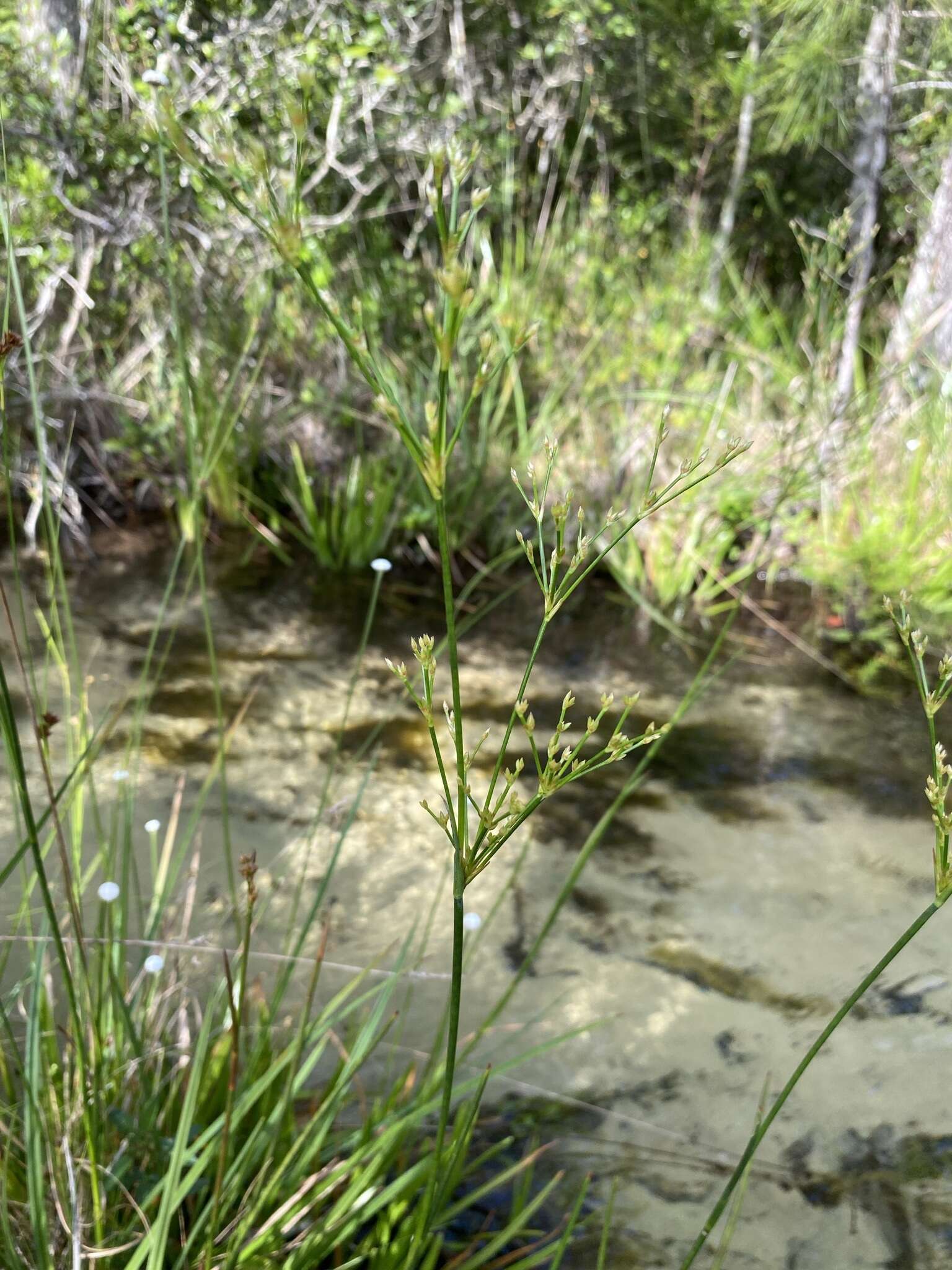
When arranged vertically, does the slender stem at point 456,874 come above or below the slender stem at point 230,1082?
above

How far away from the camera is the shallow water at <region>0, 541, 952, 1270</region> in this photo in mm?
1259

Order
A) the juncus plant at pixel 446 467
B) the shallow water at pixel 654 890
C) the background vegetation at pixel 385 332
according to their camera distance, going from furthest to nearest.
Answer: the background vegetation at pixel 385 332, the shallow water at pixel 654 890, the juncus plant at pixel 446 467

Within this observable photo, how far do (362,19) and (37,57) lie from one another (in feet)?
4.52

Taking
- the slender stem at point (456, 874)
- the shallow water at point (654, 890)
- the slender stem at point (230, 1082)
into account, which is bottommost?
the shallow water at point (654, 890)

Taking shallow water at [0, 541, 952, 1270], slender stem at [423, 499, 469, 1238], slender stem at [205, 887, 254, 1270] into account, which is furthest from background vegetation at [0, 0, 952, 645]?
slender stem at [423, 499, 469, 1238]

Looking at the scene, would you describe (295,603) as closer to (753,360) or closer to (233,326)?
(233,326)

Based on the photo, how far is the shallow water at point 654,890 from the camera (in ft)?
4.13

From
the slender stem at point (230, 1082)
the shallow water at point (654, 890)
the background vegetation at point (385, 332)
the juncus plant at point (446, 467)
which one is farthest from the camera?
the background vegetation at point (385, 332)

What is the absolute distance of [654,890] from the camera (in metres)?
1.85

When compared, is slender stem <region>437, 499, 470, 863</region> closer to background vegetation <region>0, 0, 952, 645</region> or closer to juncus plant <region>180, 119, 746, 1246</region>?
juncus plant <region>180, 119, 746, 1246</region>

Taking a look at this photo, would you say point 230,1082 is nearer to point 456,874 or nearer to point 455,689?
point 456,874

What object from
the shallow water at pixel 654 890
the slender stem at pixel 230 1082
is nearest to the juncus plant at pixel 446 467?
the slender stem at pixel 230 1082

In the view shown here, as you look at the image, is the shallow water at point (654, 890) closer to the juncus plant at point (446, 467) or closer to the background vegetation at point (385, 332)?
the background vegetation at point (385, 332)

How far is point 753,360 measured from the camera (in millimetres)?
4195
